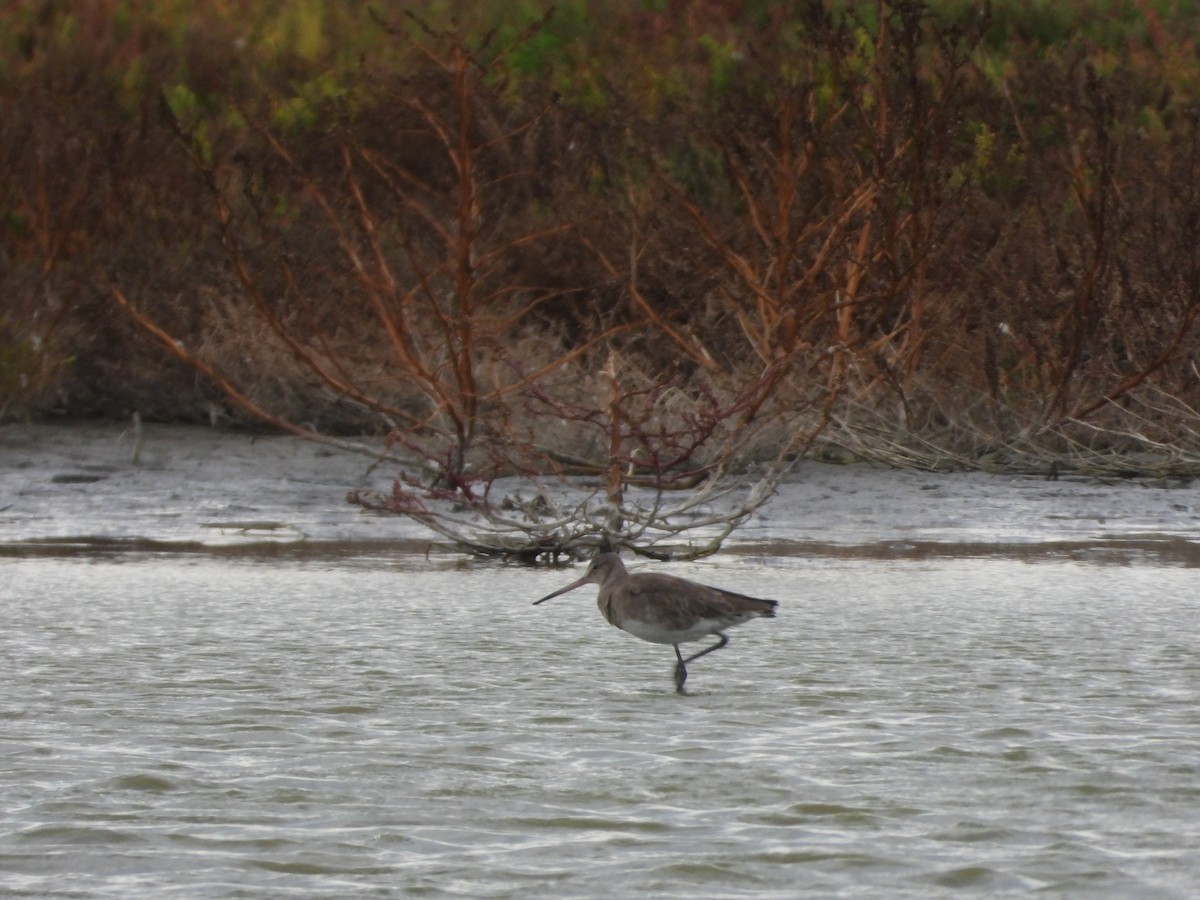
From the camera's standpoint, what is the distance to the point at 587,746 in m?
5.07

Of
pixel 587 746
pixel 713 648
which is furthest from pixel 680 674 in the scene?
pixel 587 746

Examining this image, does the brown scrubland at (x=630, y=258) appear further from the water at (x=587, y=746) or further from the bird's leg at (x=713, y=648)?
the bird's leg at (x=713, y=648)

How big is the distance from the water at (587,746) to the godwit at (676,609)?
0.49ft

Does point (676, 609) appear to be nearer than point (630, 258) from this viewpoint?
Yes

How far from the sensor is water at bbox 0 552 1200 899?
3.89 metres

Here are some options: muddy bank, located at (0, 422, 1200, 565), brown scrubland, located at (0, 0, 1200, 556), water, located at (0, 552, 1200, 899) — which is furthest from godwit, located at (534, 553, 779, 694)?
muddy bank, located at (0, 422, 1200, 565)

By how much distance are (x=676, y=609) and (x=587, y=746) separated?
3.66ft

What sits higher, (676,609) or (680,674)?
(676,609)

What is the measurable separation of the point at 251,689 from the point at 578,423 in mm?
6724

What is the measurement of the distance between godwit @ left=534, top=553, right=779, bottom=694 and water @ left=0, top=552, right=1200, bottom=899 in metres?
0.15

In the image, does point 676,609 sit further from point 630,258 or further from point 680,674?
point 630,258

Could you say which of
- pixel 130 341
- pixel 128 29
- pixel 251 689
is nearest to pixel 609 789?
pixel 251 689

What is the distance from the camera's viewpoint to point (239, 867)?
3881mm

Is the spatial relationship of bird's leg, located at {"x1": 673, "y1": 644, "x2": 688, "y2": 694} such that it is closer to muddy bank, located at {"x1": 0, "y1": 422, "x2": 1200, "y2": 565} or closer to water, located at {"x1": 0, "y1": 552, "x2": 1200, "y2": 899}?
water, located at {"x1": 0, "y1": 552, "x2": 1200, "y2": 899}
